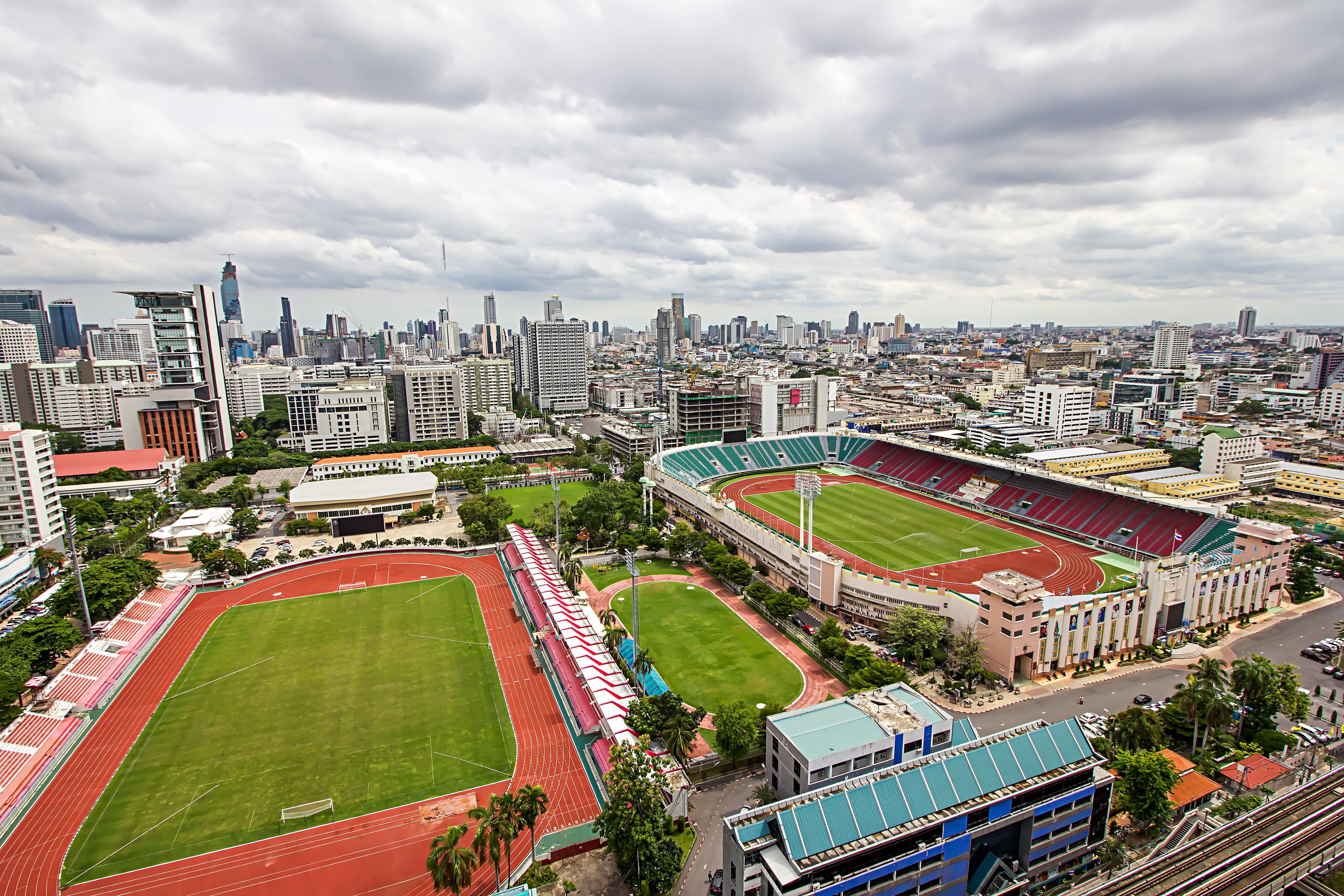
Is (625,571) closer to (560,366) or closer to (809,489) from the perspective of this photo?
(809,489)

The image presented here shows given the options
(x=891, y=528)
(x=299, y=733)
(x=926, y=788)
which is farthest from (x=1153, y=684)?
(x=299, y=733)

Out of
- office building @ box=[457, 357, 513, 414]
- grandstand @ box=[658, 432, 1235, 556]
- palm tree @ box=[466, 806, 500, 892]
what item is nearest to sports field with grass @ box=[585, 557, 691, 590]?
grandstand @ box=[658, 432, 1235, 556]

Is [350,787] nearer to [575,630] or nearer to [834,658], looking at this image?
[575,630]

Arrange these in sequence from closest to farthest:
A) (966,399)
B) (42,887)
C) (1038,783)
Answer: (1038,783) < (42,887) < (966,399)

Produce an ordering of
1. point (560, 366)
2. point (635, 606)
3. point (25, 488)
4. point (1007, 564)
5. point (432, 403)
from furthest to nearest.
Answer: point (560, 366) → point (432, 403) → point (25, 488) → point (1007, 564) → point (635, 606)

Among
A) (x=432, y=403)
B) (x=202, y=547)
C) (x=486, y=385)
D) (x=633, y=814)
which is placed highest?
(x=486, y=385)

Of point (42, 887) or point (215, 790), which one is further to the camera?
point (215, 790)

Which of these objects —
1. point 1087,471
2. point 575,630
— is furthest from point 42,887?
point 1087,471
